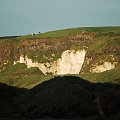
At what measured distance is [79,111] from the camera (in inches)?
3100

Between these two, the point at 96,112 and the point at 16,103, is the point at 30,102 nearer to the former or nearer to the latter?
the point at 16,103

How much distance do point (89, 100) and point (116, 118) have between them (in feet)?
31.7

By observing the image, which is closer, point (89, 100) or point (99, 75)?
point (89, 100)

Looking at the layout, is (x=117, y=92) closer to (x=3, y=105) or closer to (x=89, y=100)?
(x=89, y=100)

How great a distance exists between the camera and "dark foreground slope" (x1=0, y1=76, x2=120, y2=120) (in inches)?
3083

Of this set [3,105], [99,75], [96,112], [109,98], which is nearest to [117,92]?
[109,98]

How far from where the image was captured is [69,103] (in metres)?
81.0

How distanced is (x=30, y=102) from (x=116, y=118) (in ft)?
65.5

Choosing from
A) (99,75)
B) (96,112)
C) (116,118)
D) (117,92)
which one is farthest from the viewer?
(99,75)

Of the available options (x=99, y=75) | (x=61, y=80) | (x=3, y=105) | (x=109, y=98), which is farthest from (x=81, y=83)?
(x=99, y=75)

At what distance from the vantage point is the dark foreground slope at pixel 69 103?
78.3 meters

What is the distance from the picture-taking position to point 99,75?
18588 cm

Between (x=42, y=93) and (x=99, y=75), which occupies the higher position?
(x=42, y=93)

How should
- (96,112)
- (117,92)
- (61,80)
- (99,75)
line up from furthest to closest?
(99,75)
(61,80)
(117,92)
(96,112)
